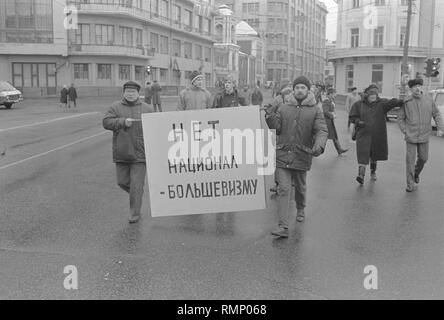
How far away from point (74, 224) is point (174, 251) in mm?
1731

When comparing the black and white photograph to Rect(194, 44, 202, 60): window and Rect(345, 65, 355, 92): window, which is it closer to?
Rect(345, 65, 355, 92): window

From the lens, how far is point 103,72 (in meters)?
56.0

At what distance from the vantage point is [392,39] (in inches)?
2094

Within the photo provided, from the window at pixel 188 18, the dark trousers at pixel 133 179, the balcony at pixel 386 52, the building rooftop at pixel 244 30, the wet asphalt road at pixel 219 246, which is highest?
the building rooftop at pixel 244 30

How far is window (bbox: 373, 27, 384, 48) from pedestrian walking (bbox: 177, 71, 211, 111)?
162 feet

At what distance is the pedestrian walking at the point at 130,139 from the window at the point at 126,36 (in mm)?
53139

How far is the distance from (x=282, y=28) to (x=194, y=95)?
109205mm

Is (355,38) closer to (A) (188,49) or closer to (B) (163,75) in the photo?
(B) (163,75)

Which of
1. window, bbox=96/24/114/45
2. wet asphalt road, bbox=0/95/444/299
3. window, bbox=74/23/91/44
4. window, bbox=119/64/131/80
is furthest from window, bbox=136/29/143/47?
wet asphalt road, bbox=0/95/444/299

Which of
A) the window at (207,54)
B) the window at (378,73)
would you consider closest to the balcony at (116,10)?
the window at (207,54)

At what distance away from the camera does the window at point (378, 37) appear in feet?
177

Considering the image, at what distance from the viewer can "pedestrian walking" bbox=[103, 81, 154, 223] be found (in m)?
6.53

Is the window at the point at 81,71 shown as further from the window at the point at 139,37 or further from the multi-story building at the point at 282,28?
the multi-story building at the point at 282,28
